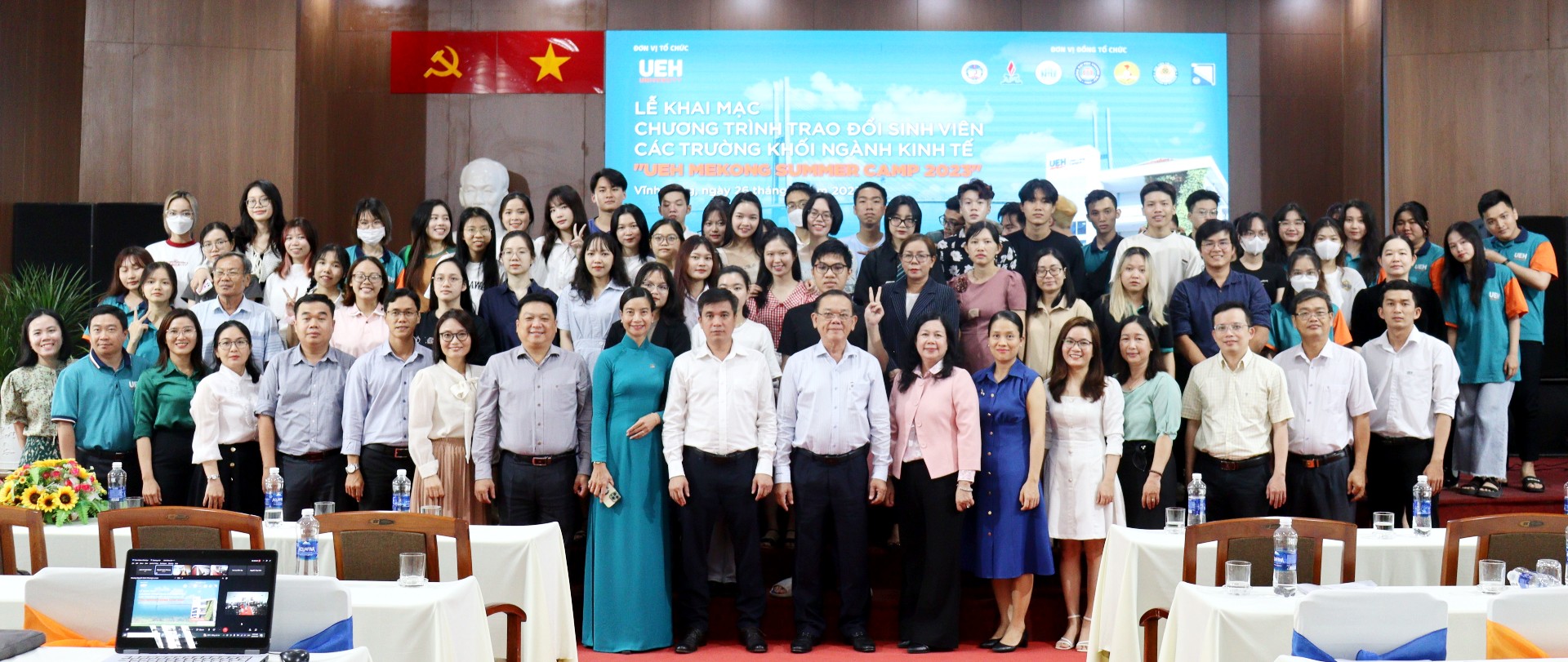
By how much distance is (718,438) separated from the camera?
17.3 ft

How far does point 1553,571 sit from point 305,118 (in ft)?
25.7

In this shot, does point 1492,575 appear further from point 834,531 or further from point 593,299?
point 593,299

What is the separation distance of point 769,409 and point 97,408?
117 inches

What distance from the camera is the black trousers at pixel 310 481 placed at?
5395 mm

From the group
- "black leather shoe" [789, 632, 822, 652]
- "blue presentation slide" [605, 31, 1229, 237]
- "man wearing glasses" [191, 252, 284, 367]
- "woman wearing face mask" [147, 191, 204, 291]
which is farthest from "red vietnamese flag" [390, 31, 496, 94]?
"black leather shoe" [789, 632, 822, 652]

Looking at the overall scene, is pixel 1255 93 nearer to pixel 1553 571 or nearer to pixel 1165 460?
pixel 1165 460

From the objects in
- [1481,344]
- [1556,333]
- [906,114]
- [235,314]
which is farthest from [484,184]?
[1556,333]

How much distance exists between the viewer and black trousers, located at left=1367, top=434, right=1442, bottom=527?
5.63m

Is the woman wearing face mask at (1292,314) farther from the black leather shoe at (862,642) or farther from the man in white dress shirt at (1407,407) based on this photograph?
the black leather shoe at (862,642)

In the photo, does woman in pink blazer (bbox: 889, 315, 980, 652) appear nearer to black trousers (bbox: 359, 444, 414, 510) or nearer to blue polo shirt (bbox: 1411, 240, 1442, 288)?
black trousers (bbox: 359, 444, 414, 510)

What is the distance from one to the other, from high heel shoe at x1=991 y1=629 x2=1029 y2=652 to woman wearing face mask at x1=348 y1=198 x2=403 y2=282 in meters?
3.47

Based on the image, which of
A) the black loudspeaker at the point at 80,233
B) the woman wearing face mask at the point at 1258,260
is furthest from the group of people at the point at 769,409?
the black loudspeaker at the point at 80,233

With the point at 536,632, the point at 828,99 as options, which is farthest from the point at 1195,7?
the point at 536,632

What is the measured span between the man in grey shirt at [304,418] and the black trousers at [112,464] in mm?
695
